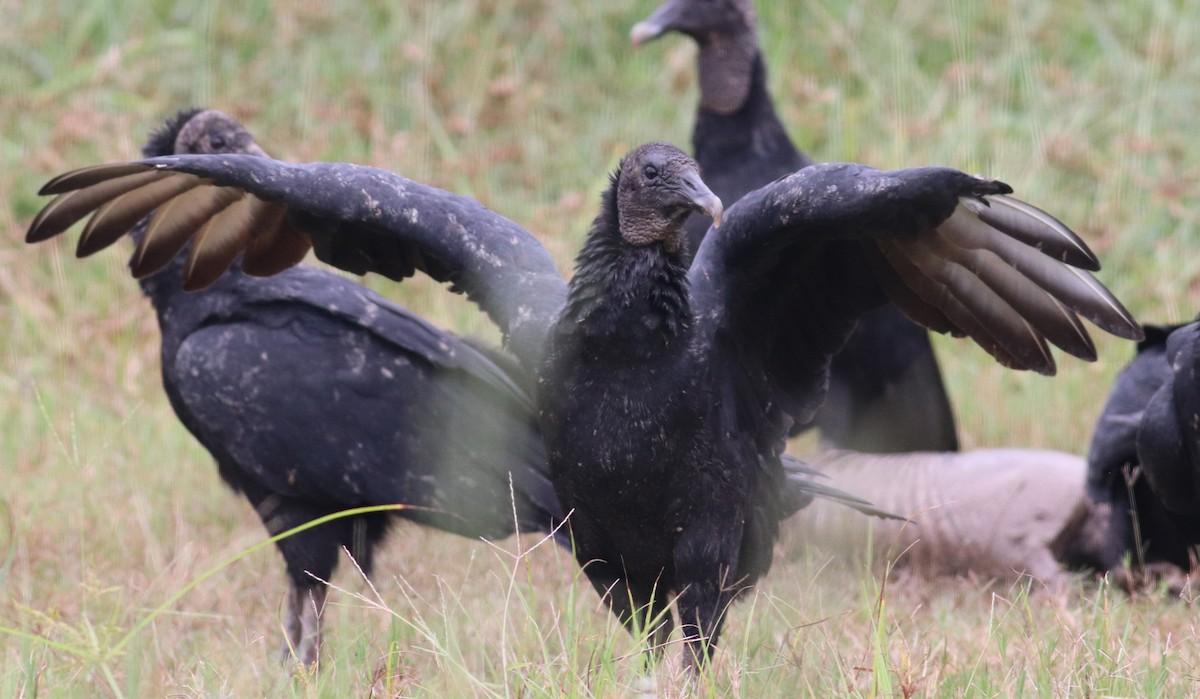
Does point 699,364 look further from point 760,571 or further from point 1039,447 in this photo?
point 1039,447

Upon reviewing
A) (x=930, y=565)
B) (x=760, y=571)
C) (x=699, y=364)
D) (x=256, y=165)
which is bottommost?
(x=930, y=565)

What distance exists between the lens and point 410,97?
688cm

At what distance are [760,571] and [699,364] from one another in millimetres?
515

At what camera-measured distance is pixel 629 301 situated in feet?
9.09

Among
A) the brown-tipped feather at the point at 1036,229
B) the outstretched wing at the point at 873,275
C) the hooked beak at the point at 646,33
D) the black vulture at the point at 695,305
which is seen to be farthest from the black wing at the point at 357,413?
the hooked beak at the point at 646,33

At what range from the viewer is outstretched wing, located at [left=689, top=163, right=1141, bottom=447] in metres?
2.63

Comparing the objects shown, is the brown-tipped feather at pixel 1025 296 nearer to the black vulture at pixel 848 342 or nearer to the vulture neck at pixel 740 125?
the black vulture at pixel 848 342

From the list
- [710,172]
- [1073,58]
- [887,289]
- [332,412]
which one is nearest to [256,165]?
[332,412]

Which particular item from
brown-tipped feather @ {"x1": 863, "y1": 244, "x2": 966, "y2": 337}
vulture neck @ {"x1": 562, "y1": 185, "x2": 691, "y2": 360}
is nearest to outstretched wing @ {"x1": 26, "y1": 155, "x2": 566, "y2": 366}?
vulture neck @ {"x1": 562, "y1": 185, "x2": 691, "y2": 360}

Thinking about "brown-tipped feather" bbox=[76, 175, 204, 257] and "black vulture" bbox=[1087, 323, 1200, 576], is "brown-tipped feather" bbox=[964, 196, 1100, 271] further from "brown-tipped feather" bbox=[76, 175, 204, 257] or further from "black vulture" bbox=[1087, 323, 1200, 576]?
A: "brown-tipped feather" bbox=[76, 175, 204, 257]

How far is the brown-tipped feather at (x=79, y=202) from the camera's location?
324 cm

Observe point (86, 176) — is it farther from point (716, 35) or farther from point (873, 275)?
point (716, 35)

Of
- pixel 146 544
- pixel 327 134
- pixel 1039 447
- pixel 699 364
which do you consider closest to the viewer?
pixel 699 364

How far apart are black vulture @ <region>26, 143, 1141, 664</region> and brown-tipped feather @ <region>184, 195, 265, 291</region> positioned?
0.65 feet
